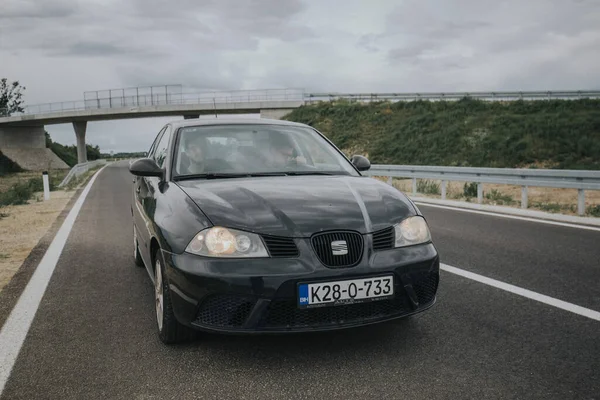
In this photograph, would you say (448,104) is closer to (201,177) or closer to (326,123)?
(326,123)

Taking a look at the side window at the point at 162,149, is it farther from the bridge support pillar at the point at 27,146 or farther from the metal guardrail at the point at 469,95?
the bridge support pillar at the point at 27,146

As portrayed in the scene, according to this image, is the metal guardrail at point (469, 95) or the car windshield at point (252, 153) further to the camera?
the metal guardrail at point (469, 95)

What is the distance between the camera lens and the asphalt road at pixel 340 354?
10.2ft

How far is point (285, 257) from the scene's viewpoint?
3361 millimetres

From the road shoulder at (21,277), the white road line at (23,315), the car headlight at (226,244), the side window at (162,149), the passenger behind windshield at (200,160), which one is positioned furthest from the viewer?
the side window at (162,149)

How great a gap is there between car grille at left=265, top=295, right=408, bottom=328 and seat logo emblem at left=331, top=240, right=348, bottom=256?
1.04ft

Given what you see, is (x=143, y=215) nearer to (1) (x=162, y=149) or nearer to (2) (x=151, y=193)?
(2) (x=151, y=193)

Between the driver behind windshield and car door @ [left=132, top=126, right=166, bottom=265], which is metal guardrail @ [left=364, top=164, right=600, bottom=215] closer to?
the driver behind windshield

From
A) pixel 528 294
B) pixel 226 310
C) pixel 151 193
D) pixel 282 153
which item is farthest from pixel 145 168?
pixel 528 294

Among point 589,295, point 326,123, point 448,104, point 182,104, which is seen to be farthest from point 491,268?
point 182,104

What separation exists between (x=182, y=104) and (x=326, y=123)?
61.2 feet

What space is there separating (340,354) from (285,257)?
0.78 metres

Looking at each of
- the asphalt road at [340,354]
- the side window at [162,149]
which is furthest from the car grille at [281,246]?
the side window at [162,149]

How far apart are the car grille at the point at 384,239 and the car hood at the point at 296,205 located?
47 millimetres
